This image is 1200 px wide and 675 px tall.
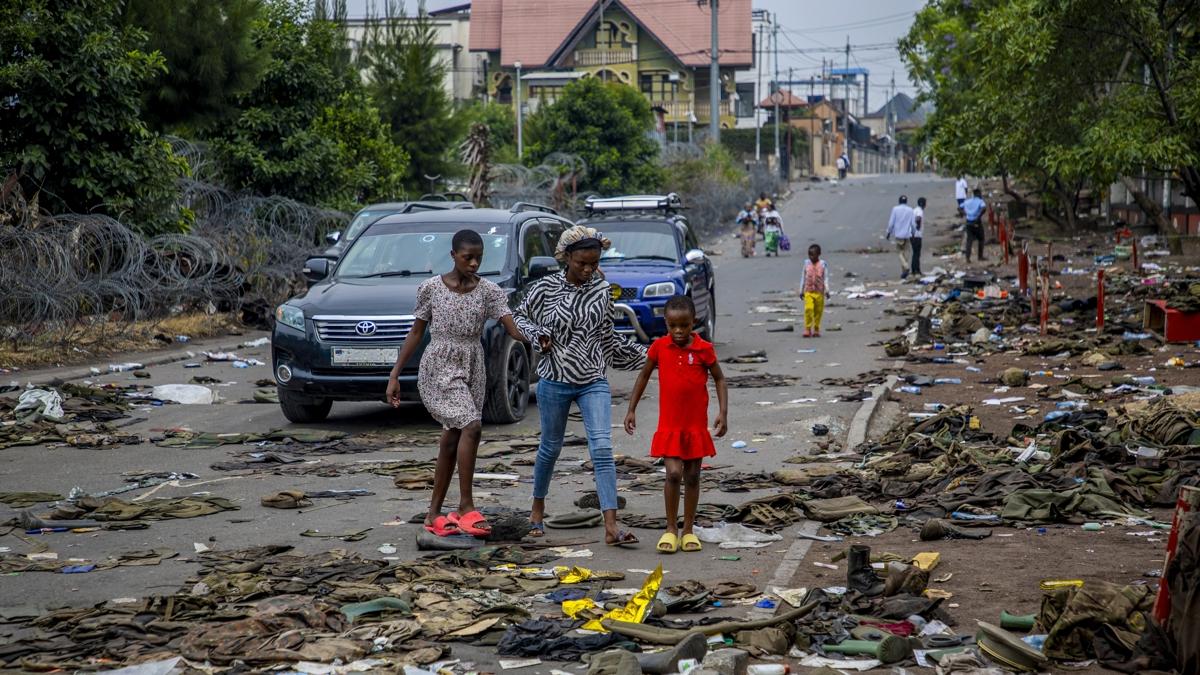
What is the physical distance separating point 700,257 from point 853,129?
430 feet

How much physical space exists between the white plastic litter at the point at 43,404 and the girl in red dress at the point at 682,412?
694 cm

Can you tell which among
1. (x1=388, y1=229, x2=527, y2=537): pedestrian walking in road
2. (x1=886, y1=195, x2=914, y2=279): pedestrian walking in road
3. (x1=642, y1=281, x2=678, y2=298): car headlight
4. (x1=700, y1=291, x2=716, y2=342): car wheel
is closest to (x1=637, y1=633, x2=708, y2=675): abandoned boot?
(x1=388, y1=229, x2=527, y2=537): pedestrian walking in road

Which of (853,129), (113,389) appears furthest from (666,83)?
(113,389)

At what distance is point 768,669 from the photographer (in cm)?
537

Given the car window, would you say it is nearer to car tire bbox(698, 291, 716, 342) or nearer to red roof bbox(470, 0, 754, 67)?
car tire bbox(698, 291, 716, 342)

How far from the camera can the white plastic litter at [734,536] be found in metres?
7.92

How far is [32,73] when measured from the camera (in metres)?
18.7

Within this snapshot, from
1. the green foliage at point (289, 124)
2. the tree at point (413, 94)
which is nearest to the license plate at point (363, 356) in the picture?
the green foliage at point (289, 124)

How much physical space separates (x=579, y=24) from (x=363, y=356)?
74.3 m

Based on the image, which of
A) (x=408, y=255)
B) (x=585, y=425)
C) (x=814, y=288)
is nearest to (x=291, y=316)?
(x=408, y=255)

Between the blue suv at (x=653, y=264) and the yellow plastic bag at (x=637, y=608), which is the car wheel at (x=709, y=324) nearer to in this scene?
the blue suv at (x=653, y=264)

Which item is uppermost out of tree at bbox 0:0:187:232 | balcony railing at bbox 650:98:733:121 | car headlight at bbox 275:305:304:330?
balcony railing at bbox 650:98:733:121

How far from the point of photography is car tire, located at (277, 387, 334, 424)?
1257 cm

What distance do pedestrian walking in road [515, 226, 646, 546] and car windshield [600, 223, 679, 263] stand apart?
1056cm
